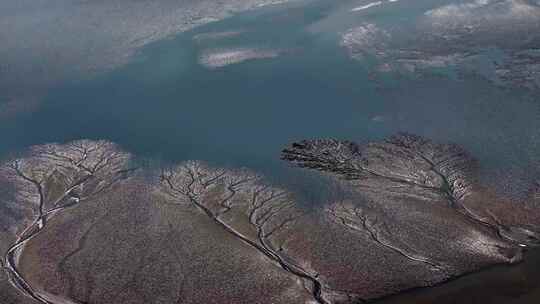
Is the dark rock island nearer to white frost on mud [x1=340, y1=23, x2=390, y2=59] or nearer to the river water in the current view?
the river water

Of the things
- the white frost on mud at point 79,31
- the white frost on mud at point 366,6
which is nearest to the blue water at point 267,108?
the white frost on mud at point 79,31

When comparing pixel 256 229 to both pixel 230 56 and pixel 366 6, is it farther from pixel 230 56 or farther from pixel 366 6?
pixel 366 6

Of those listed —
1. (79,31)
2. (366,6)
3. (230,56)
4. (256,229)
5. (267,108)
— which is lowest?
(256,229)

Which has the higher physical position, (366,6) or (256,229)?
(366,6)

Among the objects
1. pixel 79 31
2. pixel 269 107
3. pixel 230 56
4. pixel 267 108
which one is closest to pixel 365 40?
pixel 230 56

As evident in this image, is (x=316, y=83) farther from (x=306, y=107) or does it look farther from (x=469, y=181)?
(x=469, y=181)

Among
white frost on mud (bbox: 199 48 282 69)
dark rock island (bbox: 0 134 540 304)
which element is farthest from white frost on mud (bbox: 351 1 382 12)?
dark rock island (bbox: 0 134 540 304)

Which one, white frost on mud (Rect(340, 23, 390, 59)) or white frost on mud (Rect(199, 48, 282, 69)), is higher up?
white frost on mud (Rect(199, 48, 282, 69))
